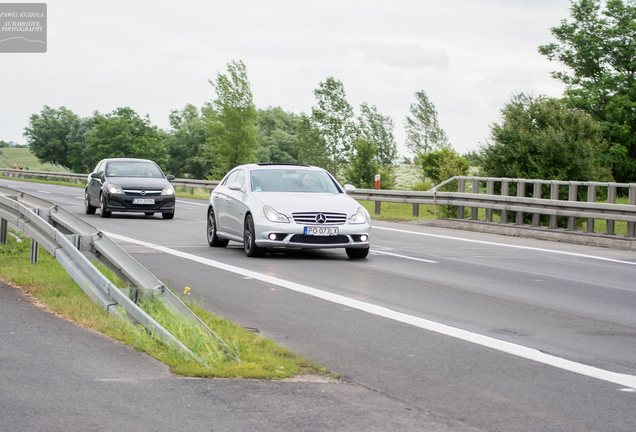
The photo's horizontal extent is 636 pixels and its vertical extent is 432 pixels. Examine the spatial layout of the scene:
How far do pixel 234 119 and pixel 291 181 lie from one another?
84.3m

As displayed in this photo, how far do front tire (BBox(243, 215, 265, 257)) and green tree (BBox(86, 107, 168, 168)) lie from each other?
126493 millimetres

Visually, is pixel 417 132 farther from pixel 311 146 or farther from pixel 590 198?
pixel 590 198

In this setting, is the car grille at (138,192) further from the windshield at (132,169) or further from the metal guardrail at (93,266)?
the metal guardrail at (93,266)

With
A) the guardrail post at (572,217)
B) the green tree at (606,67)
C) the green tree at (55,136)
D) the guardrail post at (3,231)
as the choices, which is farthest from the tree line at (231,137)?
the guardrail post at (3,231)

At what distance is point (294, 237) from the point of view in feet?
52.9

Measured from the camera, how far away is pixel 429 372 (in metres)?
7.36

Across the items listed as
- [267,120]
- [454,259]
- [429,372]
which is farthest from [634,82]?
[267,120]

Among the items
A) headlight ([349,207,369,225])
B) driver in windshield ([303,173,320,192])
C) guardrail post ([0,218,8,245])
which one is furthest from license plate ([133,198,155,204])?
guardrail post ([0,218,8,245])

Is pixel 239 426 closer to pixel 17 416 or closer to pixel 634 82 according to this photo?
pixel 17 416

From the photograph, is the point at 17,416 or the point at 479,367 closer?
the point at 17,416

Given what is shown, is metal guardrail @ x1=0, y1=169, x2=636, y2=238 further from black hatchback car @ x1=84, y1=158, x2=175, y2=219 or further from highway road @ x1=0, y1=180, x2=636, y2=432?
black hatchback car @ x1=84, y1=158, x2=175, y2=219

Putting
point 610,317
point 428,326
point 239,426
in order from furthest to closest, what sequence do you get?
point 610,317 → point 428,326 → point 239,426

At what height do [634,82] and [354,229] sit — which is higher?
[634,82]

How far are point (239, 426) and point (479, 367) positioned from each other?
2574 mm
